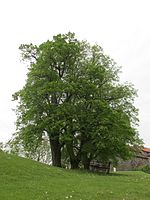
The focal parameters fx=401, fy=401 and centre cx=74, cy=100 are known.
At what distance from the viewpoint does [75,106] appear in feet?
151

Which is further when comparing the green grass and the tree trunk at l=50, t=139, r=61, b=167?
the tree trunk at l=50, t=139, r=61, b=167

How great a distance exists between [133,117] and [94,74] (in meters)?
8.71

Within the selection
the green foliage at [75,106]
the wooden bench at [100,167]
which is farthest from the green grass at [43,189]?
the wooden bench at [100,167]

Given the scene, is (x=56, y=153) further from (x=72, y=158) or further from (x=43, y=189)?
(x=43, y=189)

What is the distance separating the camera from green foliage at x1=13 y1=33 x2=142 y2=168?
44812mm

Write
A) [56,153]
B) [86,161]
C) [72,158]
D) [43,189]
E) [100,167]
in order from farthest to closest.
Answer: [100,167] → [86,161] → [56,153] → [72,158] → [43,189]

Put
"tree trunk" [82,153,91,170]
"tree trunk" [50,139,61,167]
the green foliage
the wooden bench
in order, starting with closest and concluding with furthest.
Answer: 1. the green foliage
2. "tree trunk" [50,139,61,167]
3. "tree trunk" [82,153,91,170]
4. the wooden bench

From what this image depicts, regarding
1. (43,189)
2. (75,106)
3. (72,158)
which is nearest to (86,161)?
(72,158)

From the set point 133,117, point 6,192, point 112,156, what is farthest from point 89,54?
point 6,192

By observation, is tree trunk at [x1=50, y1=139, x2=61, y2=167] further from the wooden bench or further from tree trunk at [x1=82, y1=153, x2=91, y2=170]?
the wooden bench

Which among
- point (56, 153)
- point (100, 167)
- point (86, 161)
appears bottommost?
point (100, 167)

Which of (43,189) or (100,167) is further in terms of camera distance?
(100,167)

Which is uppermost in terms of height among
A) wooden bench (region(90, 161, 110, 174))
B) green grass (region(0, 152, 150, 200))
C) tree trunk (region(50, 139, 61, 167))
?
tree trunk (region(50, 139, 61, 167))

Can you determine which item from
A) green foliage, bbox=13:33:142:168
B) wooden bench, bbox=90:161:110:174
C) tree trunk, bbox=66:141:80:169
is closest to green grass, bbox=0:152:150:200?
green foliage, bbox=13:33:142:168
